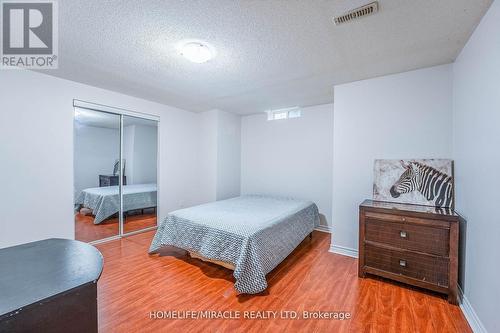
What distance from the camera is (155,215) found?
162 inches

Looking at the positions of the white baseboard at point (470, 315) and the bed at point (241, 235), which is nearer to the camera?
the white baseboard at point (470, 315)

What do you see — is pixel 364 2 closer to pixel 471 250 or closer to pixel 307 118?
pixel 471 250

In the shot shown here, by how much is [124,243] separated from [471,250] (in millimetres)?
4128

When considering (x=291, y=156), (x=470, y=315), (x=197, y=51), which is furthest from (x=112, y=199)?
(x=470, y=315)

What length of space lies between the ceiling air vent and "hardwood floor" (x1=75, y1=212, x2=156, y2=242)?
12.9ft

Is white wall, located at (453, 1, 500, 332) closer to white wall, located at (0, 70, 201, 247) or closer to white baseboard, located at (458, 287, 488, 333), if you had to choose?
white baseboard, located at (458, 287, 488, 333)

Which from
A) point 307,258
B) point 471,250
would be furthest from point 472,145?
point 307,258

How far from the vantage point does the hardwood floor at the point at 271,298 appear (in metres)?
1.67

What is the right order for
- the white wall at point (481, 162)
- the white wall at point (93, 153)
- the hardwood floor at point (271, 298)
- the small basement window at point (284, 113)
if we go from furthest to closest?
the small basement window at point (284, 113), the white wall at point (93, 153), the hardwood floor at point (271, 298), the white wall at point (481, 162)

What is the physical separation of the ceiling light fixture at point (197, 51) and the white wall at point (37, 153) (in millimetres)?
1991

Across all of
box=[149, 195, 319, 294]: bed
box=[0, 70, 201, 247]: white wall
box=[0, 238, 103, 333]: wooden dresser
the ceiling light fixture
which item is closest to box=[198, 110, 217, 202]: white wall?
box=[149, 195, 319, 294]: bed

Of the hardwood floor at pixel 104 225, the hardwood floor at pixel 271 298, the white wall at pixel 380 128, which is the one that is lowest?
the hardwood floor at pixel 271 298

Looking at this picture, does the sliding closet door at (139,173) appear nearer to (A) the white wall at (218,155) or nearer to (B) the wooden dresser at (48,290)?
(A) the white wall at (218,155)

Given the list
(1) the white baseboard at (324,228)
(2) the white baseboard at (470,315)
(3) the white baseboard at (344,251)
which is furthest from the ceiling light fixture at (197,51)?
(1) the white baseboard at (324,228)
